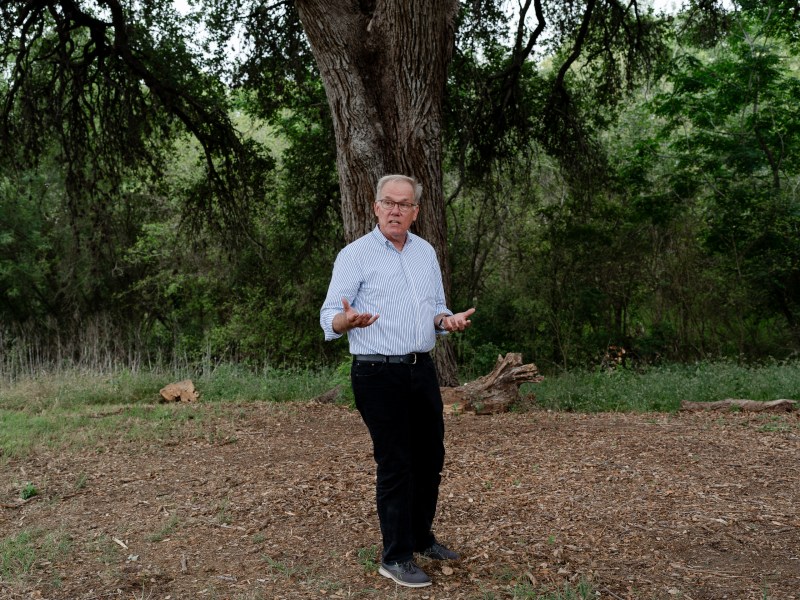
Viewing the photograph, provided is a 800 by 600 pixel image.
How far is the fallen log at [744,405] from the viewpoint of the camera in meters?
8.00

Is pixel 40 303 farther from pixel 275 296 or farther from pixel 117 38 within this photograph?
pixel 117 38

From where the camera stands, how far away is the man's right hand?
10.4 feet

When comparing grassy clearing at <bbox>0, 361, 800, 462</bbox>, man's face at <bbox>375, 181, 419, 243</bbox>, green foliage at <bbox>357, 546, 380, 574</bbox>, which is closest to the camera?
man's face at <bbox>375, 181, 419, 243</bbox>

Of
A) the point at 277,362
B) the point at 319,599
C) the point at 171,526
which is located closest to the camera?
the point at 319,599

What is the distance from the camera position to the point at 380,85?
7684 mm

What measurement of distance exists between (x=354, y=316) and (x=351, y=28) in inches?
201

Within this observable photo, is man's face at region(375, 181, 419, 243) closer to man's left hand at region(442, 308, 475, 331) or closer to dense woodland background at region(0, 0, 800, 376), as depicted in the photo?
man's left hand at region(442, 308, 475, 331)

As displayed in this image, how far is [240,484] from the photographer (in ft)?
18.2

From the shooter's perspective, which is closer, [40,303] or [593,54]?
[593,54]

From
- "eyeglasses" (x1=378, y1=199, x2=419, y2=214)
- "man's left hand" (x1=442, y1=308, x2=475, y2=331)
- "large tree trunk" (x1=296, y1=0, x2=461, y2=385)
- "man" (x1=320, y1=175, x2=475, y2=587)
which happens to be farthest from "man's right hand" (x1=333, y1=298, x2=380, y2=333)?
"large tree trunk" (x1=296, y1=0, x2=461, y2=385)

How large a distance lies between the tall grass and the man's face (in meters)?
5.77

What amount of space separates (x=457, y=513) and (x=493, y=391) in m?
3.36

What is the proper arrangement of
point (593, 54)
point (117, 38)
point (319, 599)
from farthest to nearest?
point (593, 54) → point (117, 38) → point (319, 599)

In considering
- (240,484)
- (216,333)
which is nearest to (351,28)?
(240,484)
